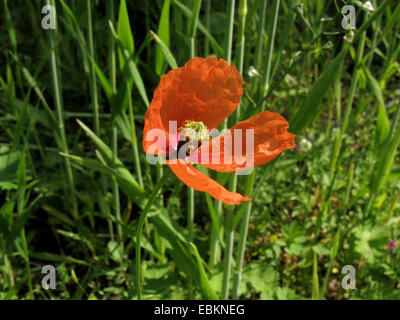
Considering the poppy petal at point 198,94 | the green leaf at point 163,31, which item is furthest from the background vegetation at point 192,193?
the poppy petal at point 198,94

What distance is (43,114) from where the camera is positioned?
169 cm

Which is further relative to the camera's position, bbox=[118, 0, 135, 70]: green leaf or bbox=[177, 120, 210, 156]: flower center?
bbox=[118, 0, 135, 70]: green leaf

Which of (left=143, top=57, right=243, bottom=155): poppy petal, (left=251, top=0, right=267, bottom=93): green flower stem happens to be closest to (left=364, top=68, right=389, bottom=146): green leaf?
(left=251, top=0, right=267, bottom=93): green flower stem

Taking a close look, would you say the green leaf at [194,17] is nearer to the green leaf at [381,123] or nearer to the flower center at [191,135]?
the flower center at [191,135]

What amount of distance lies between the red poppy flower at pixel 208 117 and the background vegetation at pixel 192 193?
0.42 feet

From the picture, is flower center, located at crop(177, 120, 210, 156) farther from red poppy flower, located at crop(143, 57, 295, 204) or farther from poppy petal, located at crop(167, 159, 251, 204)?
poppy petal, located at crop(167, 159, 251, 204)

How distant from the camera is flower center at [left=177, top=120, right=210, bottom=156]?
810 mm

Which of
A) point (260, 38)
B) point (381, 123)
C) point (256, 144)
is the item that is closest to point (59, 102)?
point (260, 38)

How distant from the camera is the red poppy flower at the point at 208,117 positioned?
0.70m

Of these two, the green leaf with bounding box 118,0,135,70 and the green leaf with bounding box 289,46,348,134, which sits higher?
the green leaf with bounding box 118,0,135,70

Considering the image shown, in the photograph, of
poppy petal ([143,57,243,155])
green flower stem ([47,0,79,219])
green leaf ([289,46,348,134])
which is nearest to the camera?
poppy petal ([143,57,243,155])

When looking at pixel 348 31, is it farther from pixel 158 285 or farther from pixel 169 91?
pixel 158 285

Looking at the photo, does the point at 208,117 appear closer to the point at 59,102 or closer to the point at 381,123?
the point at 59,102
